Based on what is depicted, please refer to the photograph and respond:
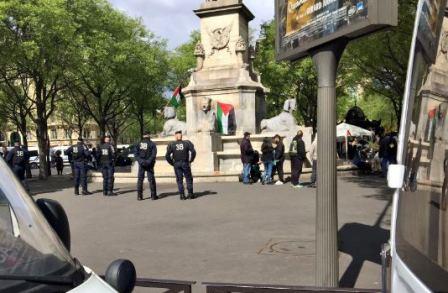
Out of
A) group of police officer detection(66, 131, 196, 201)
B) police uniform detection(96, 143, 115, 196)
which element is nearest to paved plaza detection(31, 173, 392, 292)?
group of police officer detection(66, 131, 196, 201)

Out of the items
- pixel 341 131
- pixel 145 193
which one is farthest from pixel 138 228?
pixel 341 131

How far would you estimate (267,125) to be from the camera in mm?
21969

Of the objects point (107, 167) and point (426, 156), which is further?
point (107, 167)

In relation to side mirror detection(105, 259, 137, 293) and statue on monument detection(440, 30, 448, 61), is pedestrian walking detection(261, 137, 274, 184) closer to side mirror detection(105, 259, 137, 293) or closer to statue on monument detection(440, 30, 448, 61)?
side mirror detection(105, 259, 137, 293)

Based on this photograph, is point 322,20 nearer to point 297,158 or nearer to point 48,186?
point 297,158

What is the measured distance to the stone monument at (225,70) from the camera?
875 inches

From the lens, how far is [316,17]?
4.97 m

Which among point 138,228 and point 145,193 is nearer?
point 138,228

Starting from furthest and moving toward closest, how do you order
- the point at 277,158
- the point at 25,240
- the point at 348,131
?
1. the point at 348,131
2. the point at 277,158
3. the point at 25,240

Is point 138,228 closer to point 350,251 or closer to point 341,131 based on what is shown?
point 350,251

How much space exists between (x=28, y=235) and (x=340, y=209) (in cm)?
951

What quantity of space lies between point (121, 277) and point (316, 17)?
3.29 meters

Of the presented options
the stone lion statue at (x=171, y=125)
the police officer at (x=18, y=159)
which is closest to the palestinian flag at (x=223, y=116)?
the stone lion statue at (x=171, y=125)

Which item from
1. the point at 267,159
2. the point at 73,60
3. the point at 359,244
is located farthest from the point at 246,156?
the point at 73,60
